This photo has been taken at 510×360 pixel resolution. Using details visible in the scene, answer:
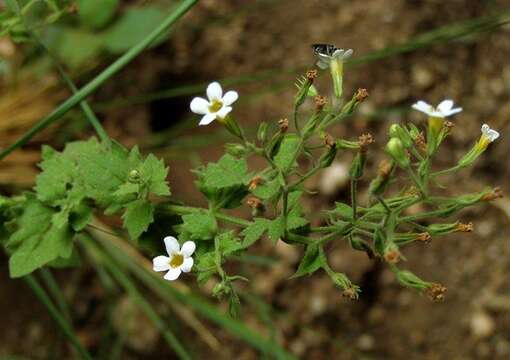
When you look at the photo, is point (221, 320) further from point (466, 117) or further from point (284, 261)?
point (466, 117)

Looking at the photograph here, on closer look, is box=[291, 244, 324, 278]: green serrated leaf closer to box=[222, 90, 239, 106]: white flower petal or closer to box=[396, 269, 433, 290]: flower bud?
box=[396, 269, 433, 290]: flower bud

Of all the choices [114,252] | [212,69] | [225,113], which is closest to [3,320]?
[114,252]

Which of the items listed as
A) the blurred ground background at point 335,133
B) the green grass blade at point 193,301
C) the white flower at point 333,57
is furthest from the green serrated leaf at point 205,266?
the blurred ground background at point 335,133

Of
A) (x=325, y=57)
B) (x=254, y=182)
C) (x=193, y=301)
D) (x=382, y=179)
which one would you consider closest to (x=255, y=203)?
(x=254, y=182)

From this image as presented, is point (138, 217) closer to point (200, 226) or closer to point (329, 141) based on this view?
point (200, 226)

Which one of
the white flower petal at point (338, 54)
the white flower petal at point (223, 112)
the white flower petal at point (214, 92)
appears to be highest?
the white flower petal at point (214, 92)

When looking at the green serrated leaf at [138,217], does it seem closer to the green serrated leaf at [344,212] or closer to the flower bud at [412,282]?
the green serrated leaf at [344,212]
